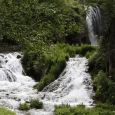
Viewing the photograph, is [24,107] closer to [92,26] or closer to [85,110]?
[85,110]

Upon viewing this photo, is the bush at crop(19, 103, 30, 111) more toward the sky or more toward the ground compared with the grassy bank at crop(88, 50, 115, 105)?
more toward the ground

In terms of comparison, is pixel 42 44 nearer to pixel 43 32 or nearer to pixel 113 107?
pixel 43 32

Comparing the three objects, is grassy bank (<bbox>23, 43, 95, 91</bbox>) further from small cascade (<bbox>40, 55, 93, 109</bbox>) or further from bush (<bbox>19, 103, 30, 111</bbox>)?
bush (<bbox>19, 103, 30, 111</bbox>)

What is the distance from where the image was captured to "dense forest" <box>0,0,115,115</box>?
12312mm

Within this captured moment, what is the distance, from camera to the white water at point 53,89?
1919cm

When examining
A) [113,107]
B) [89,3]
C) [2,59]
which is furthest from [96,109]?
[2,59]

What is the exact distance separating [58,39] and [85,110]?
16448 millimetres

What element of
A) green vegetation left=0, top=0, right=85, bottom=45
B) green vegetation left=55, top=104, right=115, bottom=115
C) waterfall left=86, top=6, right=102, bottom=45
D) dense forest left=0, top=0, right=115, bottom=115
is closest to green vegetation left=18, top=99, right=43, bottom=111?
dense forest left=0, top=0, right=115, bottom=115

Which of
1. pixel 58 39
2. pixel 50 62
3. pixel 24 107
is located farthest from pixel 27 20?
pixel 58 39

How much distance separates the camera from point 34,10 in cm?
1259

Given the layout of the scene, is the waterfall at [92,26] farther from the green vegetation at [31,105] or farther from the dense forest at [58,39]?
the green vegetation at [31,105]

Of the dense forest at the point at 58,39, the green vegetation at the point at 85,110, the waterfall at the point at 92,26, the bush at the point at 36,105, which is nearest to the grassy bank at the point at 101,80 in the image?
the dense forest at the point at 58,39

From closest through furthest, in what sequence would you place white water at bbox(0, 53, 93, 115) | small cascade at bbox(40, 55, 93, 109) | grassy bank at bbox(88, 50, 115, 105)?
1. grassy bank at bbox(88, 50, 115, 105)
2. white water at bbox(0, 53, 93, 115)
3. small cascade at bbox(40, 55, 93, 109)

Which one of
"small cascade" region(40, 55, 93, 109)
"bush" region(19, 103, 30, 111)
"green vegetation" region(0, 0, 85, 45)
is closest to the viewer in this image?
"green vegetation" region(0, 0, 85, 45)
